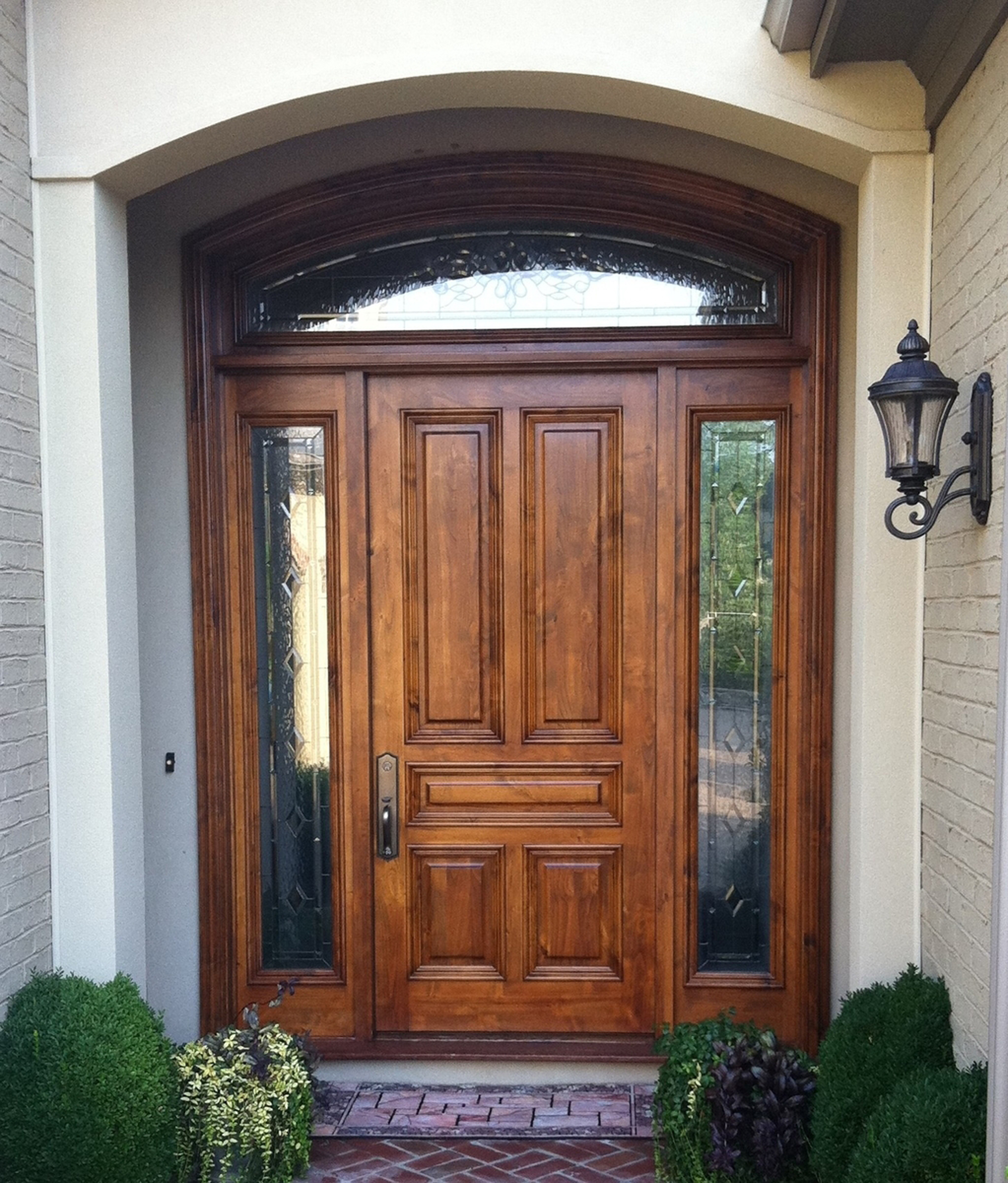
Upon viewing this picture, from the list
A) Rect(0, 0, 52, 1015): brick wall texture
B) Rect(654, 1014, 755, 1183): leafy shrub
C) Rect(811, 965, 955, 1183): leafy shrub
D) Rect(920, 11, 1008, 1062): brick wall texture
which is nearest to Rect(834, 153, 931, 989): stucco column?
Rect(920, 11, 1008, 1062): brick wall texture

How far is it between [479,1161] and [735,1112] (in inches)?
32.8

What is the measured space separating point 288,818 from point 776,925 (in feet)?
5.61

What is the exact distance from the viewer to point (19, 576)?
2.84 m

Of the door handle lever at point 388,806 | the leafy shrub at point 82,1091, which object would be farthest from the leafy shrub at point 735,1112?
the leafy shrub at point 82,1091

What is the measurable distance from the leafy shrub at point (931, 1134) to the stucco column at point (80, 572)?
199 cm

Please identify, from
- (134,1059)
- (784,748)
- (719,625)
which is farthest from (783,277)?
(134,1059)

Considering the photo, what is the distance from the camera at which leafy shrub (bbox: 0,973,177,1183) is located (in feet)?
8.30

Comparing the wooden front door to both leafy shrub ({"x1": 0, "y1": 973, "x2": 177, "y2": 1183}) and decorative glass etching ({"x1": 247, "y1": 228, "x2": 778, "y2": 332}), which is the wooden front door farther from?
leafy shrub ({"x1": 0, "y1": 973, "x2": 177, "y2": 1183})

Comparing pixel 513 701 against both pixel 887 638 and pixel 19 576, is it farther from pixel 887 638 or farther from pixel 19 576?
pixel 19 576

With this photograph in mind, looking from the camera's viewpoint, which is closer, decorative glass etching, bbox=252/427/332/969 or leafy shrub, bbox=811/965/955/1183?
leafy shrub, bbox=811/965/955/1183

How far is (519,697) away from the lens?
3711 mm

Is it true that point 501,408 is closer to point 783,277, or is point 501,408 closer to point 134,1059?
point 783,277

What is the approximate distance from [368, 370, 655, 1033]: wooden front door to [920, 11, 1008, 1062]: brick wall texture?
1066 mm

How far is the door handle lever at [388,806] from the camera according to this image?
372 cm
